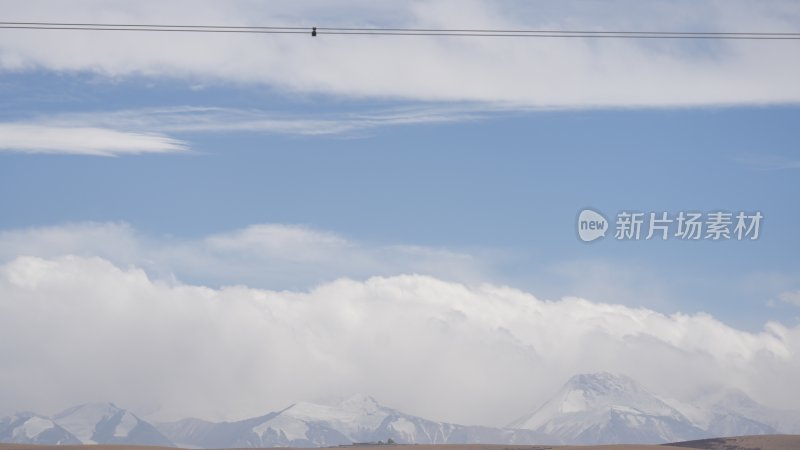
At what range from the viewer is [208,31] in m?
70.4

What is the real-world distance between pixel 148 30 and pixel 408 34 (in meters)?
16.6

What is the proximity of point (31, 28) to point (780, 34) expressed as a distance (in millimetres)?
49104

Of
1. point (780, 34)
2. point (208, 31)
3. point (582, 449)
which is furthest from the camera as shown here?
point (582, 449)

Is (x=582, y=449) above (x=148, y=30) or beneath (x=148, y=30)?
beneath

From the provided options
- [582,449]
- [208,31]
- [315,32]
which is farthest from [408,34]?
[582,449]

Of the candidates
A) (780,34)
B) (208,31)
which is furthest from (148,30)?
(780,34)

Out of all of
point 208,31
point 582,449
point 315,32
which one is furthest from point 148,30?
point 582,449

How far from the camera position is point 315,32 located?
72.2 m

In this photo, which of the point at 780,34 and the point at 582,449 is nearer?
the point at 780,34

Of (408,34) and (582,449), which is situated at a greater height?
(408,34)

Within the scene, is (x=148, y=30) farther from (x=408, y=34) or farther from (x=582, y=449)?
(x=582, y=449)

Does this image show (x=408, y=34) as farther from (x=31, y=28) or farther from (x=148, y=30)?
(x=31, y=28)

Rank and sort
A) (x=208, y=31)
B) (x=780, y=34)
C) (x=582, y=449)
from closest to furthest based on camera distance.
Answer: (x=208, y=31), (x=780, y=34), (x=582, y=449)

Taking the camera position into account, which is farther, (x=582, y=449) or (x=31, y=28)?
(x=582, y=449)
